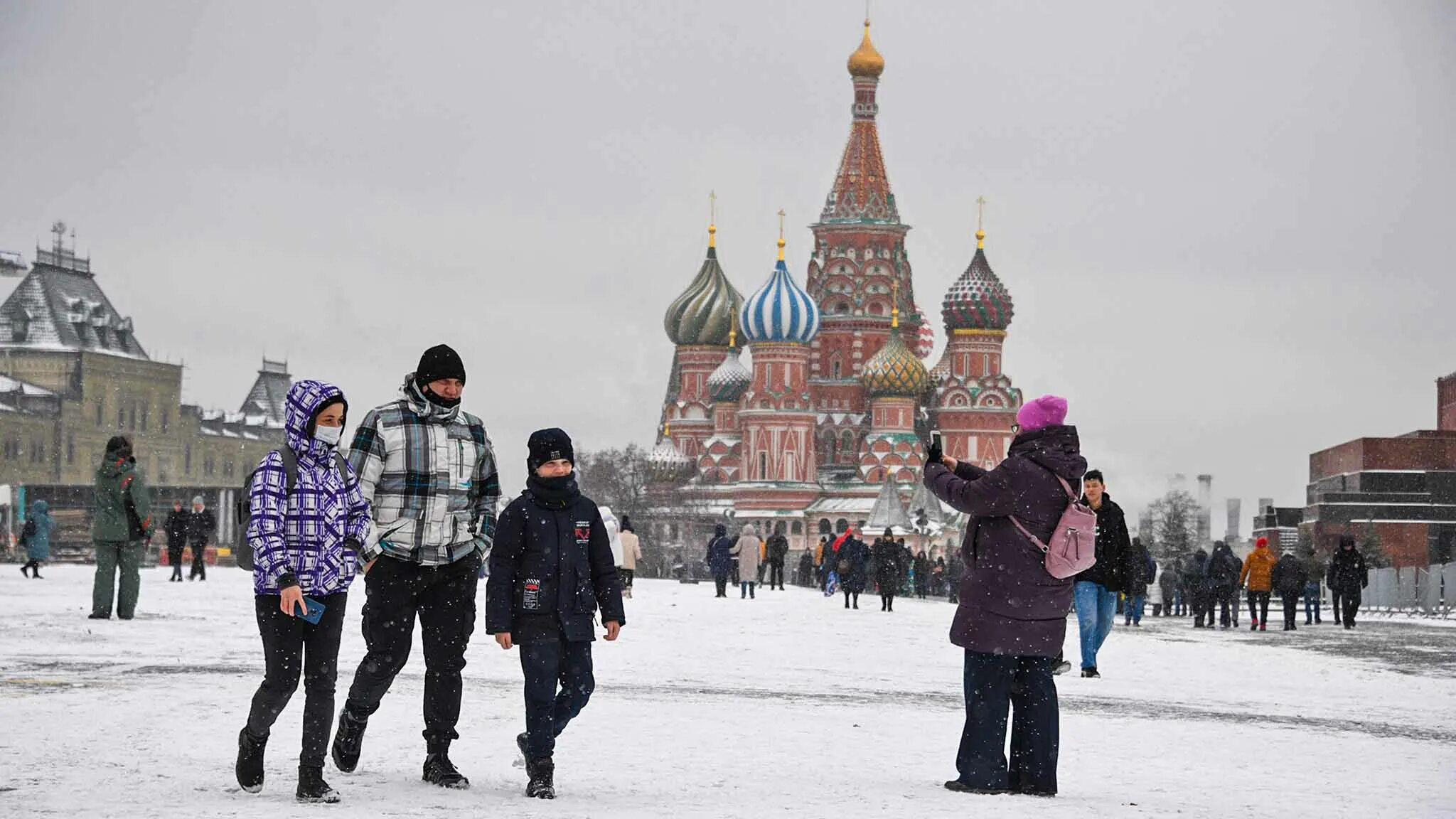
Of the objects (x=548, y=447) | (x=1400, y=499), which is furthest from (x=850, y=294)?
(x=548, y=447)

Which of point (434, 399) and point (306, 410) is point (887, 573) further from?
point (306, 410)

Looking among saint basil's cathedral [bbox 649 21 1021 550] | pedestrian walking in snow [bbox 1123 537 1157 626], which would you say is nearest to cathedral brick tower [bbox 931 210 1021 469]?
saint basil's cathedral [bbox 649 21 1021 550]

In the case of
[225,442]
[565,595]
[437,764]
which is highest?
[225,442]

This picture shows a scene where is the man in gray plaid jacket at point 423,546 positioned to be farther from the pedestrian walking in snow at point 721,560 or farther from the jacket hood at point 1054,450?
the pedestrian walking in snow at point 721,560

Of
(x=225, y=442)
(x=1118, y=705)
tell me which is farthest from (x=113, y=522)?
(x=225, y=442)

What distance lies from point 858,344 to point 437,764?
91.2 metres

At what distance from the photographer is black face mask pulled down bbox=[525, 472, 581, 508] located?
8.01 m

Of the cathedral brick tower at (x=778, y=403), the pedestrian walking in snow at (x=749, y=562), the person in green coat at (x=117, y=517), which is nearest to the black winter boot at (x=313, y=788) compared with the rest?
the person in green coat at (x=117, y=517)

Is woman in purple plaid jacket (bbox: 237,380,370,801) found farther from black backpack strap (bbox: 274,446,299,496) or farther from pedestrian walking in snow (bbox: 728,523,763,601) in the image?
pedestrian walking in snow (bbox: 728,523,763,601)

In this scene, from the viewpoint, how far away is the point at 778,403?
308 ft

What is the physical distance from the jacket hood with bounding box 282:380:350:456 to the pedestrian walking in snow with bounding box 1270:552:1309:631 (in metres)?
19.6

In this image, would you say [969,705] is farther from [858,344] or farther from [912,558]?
[858,344]

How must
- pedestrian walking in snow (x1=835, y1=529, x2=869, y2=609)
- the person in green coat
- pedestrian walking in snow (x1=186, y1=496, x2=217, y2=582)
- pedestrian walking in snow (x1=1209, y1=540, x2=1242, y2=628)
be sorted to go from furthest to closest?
pedestrian walking in snow (x1=186, y1=496, x2=217, y2=582) < pedestrian walking in snow (x1=835, y1=529, x2=869, y2=609) < pedestrian walking in snow (x1=1209, y1=540, x2=1242, y2=628) < the person in green coat

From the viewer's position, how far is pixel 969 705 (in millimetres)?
8125
